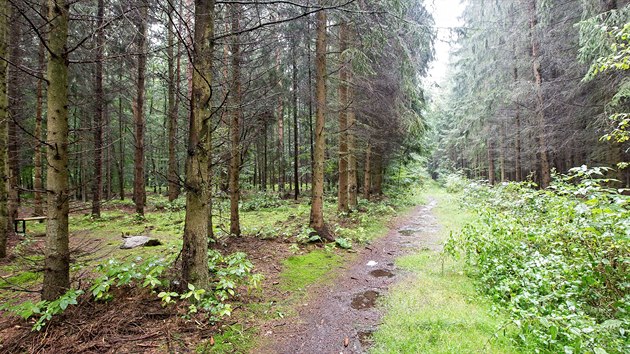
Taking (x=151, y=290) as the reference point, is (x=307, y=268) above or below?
below

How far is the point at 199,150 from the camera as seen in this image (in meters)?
3.73

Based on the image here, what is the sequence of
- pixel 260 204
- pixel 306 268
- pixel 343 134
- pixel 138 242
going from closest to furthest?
pixel 306 268 → pixel 138 242 → pixel 343 134 → pixel 260 204

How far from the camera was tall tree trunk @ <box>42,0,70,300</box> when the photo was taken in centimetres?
321

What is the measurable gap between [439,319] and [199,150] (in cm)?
394

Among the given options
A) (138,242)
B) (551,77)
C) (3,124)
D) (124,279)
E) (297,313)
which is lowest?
(297,313)

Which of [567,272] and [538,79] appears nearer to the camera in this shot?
[567,272]

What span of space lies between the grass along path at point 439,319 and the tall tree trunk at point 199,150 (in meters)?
2.60

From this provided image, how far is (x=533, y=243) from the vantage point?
211 inches

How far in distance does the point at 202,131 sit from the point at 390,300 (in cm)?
396

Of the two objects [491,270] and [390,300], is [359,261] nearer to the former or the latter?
[390,300]

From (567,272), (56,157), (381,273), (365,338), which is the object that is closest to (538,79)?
(567,272)

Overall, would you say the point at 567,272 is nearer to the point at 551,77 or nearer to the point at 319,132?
the point at 319,132

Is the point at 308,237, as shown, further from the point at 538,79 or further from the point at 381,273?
the point at 538,79

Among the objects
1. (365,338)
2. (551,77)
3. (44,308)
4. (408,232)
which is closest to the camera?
(44,308)
